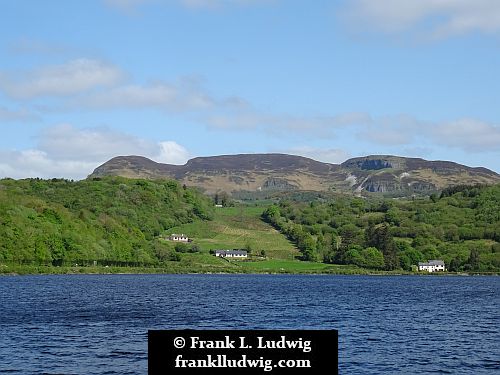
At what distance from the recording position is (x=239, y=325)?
83625 mm

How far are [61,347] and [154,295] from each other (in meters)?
74.9

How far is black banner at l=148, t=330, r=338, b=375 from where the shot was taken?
1780 centimetres

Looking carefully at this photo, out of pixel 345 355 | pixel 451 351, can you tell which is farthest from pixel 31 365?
pixel 451 351

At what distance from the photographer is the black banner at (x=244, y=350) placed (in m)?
17.8

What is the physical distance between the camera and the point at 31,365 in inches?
2158

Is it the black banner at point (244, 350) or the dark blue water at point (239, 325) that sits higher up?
the black banner at point (244, 350)

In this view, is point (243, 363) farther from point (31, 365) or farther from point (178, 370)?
point (31, 365)

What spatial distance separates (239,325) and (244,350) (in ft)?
219

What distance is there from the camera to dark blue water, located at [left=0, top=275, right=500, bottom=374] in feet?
191

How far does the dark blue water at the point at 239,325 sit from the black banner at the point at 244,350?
35679 mm

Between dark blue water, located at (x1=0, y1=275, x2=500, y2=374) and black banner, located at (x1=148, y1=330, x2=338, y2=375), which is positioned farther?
dark blue water, located at (x1=0, y1=275, x2=500, y2=374)

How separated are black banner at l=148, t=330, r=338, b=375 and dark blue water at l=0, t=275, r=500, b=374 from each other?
3568 centimetres

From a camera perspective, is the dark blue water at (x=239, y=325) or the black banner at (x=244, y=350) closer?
the black banner at (x=244, y=350)

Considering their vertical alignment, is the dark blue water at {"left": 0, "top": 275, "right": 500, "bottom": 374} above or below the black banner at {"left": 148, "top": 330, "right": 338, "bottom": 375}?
below
